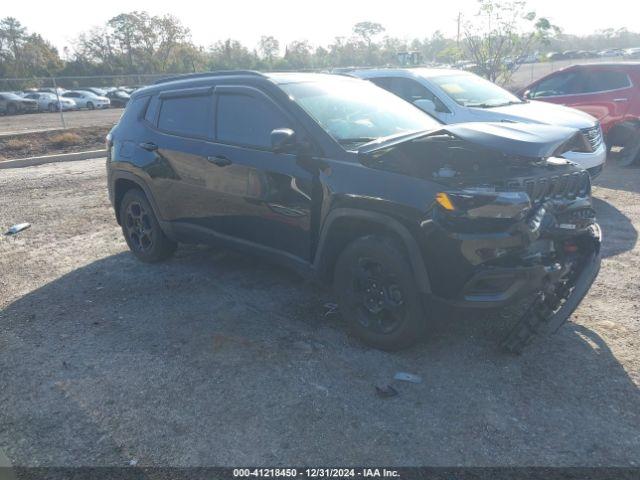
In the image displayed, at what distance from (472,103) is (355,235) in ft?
17.2

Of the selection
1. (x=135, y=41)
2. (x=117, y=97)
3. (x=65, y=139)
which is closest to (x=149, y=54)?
(x=135, y=41)

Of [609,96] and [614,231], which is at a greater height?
[609,96]

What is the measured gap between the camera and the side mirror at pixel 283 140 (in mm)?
3957

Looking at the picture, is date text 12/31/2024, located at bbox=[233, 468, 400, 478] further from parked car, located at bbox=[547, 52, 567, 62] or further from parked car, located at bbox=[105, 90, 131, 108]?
parked car, located at bbox=[105, 90, 131, 108]

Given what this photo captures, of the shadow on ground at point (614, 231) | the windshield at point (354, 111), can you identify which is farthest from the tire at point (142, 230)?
the shadow on ground at point (614, 231)

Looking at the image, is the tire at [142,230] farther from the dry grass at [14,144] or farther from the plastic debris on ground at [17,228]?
the dry grass at [14,144]

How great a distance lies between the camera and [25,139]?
1547 cm

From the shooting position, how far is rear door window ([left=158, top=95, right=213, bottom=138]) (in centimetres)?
502

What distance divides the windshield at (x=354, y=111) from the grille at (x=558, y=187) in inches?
49.3

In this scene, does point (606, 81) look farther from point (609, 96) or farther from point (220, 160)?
point (220, 160)

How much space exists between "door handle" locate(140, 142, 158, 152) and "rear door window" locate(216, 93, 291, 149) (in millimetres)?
916

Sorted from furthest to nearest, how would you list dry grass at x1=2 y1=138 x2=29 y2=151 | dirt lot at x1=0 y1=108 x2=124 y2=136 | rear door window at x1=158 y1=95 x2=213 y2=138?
1. dirt lot at x1=0 y1=108 x2=124 y2=136
2. dry grass at x1=2 y1=138 x2=29 y2=151
3. rear door window at x1=158 y1=95 x2=213 y2=138

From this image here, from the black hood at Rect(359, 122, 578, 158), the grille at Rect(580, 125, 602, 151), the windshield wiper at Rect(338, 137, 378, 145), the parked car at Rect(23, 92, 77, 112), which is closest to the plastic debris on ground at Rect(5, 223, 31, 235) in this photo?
the windshield wiper at Rect(338, 137, 378, 145)

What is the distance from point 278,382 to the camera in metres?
3.57
